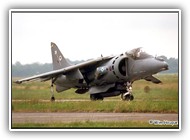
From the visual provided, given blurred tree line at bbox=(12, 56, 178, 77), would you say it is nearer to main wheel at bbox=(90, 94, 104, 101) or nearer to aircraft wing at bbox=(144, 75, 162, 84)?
aircraft wing at bbox=(144, 75, 162, 84)

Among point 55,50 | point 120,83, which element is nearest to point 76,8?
point 55,50

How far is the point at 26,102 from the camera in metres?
11.4

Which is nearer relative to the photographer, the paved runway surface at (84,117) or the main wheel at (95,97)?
the paved runway surface at (84,117)

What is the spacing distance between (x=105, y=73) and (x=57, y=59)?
871mm

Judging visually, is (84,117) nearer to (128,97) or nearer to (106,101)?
(106,101)

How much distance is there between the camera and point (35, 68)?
1152cm

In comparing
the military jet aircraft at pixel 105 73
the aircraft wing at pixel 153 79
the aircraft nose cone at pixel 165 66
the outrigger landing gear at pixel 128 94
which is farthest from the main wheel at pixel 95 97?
the aircraft nose cone at pixel 165 66

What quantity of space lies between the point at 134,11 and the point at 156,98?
1390 millimetres

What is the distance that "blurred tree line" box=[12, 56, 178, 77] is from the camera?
11148 mm

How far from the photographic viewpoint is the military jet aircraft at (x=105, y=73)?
455 inches

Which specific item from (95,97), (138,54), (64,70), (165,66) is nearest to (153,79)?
(165,66)

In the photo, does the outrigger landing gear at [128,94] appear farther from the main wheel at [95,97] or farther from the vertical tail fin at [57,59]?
the vertical tail fin at [57,59]

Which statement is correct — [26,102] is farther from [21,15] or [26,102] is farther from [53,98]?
[21,15]

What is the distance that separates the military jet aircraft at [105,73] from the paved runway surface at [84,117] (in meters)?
0.43
